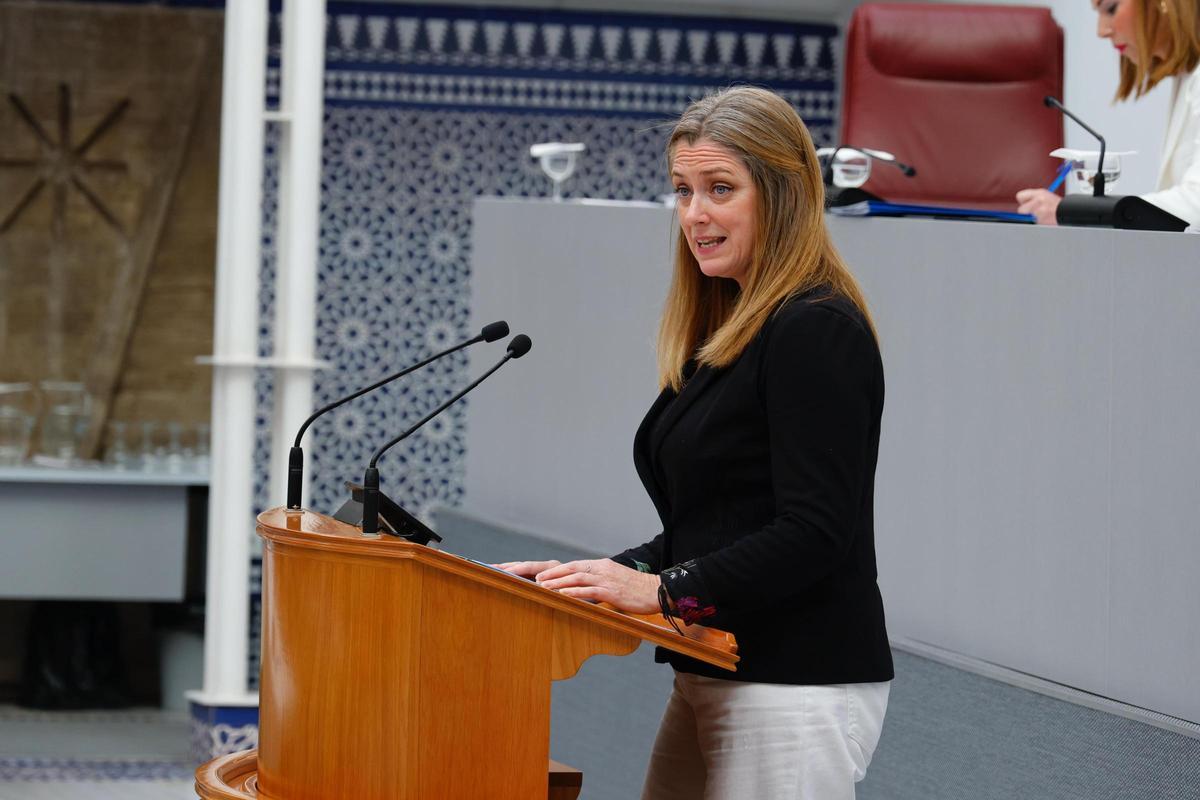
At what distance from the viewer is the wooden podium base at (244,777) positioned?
1771 mm

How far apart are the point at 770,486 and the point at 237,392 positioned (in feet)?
11.3

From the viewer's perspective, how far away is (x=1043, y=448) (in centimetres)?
283

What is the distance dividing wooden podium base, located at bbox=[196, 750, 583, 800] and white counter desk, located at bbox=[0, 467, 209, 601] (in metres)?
4.04

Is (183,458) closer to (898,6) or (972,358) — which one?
(898,6)

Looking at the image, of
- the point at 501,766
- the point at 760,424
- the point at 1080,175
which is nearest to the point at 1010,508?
the point at 1080,175

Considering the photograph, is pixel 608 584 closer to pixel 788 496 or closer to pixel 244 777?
pixel 788 496

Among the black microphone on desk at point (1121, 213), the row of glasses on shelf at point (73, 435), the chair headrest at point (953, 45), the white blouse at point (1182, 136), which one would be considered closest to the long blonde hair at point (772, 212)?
the black microphone on desk at point (1121, 213)

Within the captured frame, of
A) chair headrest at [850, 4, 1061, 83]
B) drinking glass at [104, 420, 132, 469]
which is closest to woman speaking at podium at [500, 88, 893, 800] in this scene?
chair headrest at [850, 4, 1061, 83]

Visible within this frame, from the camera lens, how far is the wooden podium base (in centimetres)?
177

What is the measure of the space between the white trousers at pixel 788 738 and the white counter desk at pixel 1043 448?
0.96 metres

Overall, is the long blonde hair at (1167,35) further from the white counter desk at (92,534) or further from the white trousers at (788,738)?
the white counter desk at (92,534)

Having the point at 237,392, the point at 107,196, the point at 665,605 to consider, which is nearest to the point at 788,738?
the point at 665,605

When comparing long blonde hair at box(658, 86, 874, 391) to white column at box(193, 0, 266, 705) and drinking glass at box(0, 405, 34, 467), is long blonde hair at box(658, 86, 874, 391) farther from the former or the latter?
drinking glass at box(0, 405, 34, 467)

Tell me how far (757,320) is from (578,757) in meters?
2.53
